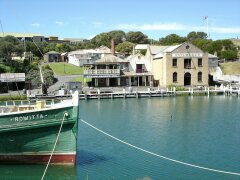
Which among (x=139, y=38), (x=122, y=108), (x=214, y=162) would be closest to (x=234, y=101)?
(x=122, y=108)

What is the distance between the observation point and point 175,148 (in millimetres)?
28109

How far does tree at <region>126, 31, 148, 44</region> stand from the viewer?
155 meters

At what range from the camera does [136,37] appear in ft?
509

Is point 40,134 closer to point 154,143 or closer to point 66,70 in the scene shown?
point 154,143

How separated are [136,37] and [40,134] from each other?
136 m

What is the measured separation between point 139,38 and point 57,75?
72.3 meters

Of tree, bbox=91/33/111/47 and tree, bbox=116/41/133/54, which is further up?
tree, bbox=91/33/111/47

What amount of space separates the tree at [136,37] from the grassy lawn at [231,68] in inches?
2351

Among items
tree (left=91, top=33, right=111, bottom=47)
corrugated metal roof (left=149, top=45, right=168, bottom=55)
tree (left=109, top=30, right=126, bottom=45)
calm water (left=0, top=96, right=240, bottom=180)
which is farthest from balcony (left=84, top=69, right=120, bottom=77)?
tree (left=109, top=30, right=126, bottom=45)

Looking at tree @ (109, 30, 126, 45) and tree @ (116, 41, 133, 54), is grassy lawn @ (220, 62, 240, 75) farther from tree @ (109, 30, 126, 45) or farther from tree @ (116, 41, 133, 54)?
tree @ (109, 30, 126, 45)

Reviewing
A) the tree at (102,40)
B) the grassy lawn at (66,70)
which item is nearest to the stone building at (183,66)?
the grassy lawn at (66,70)

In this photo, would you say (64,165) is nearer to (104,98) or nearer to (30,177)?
(30,177)

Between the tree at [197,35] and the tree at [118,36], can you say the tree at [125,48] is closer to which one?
the tree at [118,36]

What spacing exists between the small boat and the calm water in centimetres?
67
